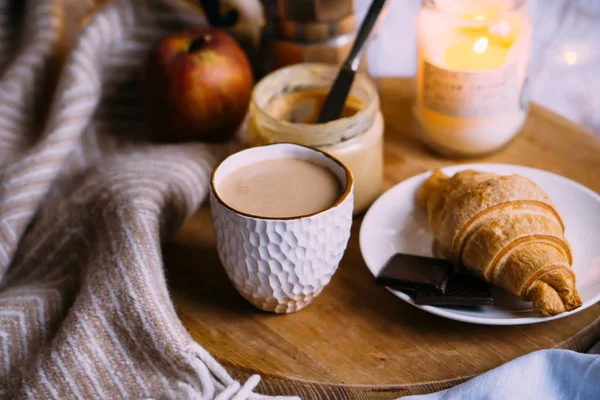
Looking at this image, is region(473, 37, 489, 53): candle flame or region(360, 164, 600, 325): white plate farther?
region(473, 37, 489, 53): candle flame

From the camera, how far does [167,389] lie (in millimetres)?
733

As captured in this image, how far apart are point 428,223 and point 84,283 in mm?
434

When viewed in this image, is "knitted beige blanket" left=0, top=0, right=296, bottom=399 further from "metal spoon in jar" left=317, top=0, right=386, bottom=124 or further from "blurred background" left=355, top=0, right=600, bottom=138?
"blurred background" left=355, top=0, right=600, bottom=138

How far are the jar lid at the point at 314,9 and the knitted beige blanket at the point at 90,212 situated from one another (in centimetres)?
17

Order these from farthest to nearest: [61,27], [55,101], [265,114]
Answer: [61,27], [55,101], [265,114]

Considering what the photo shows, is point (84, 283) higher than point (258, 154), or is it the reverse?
point (258, 154)

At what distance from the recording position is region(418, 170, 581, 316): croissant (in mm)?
737

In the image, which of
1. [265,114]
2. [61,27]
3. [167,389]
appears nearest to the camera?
[167,389]

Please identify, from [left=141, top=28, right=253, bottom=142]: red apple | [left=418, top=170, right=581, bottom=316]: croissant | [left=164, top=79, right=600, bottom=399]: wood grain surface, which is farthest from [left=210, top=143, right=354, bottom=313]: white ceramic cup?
[left=141, top=28, right=253, bottom=142]: red apple

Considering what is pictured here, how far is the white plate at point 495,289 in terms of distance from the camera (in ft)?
2.51

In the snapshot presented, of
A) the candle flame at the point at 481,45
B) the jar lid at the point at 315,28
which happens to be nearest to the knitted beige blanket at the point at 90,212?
the jar lid at the point at 315,28

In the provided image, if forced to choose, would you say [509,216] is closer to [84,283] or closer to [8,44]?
[84,283]

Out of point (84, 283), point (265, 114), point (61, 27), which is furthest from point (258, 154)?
point (61, 27)

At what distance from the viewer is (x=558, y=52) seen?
1635 mm
